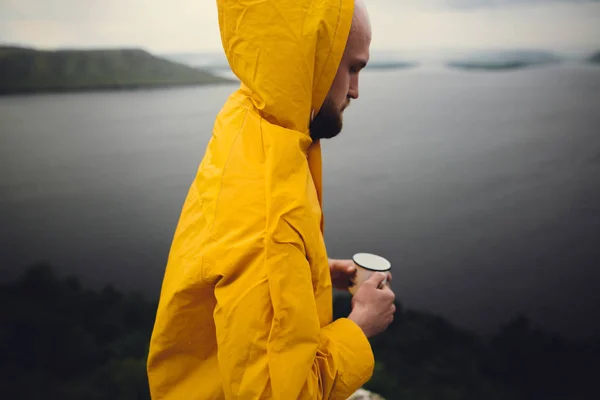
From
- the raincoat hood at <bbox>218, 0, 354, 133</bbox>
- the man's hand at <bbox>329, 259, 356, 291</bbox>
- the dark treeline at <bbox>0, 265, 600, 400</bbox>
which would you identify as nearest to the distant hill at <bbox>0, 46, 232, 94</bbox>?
the dark treeline at <bbox>0, 265, 600, 400</bbox>

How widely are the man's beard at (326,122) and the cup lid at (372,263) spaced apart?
1.00 feet

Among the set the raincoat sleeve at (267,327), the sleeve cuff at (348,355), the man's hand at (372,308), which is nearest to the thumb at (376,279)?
the man's hand at (372,308)

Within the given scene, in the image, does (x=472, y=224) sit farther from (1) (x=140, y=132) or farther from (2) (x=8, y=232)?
(2) (x=8, y=232)

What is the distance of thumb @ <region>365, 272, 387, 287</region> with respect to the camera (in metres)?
0.88

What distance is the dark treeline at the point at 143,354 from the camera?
183 centimetres

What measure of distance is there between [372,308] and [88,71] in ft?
5.95

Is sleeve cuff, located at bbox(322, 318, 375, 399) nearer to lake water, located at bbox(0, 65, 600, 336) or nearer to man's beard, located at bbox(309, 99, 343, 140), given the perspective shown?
man's beard, located at bbox(309, 99, 343, 140)

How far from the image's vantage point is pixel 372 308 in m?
0.83

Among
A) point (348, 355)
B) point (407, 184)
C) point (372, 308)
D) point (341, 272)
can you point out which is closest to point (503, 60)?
point (407, 184)

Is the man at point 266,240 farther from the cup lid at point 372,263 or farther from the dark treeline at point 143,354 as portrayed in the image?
the dark treeline at point 143,354

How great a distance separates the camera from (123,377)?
72.9 inches

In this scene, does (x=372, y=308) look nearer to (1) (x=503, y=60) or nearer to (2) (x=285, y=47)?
(2) (x=285, y=47)

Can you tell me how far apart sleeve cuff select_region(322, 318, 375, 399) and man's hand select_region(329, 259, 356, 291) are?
0.30m

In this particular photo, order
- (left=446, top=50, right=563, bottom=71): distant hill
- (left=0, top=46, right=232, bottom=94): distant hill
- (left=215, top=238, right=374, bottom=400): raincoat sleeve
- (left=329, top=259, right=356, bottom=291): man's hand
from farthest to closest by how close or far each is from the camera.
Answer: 1. (left=0, top=46, right=232, bottom=94): distant hill
2. (left=446, top=50, right=563, bottom=71): distant hill
3. (left=329, top=259, right=356, bottom=291): man's hand
4. (left=215, top=238, right=374, bottom=400): raincoat sleeve
